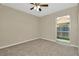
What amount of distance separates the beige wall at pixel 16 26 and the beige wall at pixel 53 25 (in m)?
0.14

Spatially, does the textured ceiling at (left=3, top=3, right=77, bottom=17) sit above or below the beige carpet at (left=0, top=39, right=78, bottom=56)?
above

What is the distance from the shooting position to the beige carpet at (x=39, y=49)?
1985mm

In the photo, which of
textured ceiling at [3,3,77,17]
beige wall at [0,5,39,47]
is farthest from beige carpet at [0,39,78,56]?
textured ceiling at [3,3,77,17]

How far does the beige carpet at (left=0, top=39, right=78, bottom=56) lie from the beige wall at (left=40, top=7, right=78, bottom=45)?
0.12m

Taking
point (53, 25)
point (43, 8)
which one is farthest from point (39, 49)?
point (43, 8)

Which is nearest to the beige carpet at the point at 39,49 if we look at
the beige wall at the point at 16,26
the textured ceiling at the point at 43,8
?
the beige wall at the point at 16,26

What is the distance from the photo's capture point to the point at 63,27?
2.11m

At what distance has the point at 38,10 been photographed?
2.07m

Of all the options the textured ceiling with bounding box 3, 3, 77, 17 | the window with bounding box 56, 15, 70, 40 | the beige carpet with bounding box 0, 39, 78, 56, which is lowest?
the beige carpet with bounding box 0, 39, 78, 56

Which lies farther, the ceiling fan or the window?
the window

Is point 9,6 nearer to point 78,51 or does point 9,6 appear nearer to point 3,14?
point 3,14

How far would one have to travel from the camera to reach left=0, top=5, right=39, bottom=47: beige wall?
2.02 metres

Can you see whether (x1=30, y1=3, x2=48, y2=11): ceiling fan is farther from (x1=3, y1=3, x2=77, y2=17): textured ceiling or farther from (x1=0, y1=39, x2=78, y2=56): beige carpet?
(x1=0, y1=39, x2=78, y2=56): beige carpet

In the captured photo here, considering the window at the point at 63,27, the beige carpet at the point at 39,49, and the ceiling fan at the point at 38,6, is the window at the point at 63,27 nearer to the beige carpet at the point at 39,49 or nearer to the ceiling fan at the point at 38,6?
the beige carpet at the point at 39,49
